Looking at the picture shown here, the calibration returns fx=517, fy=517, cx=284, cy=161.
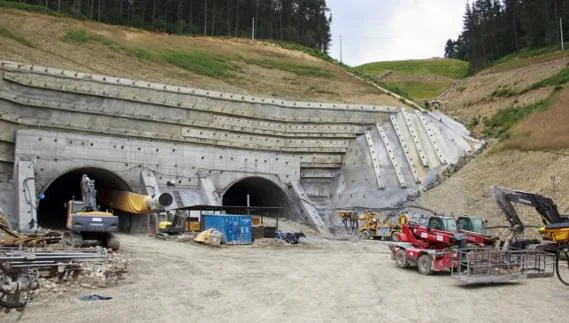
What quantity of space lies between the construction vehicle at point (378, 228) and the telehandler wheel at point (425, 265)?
12.3 m

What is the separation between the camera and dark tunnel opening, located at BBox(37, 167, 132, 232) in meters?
34.9

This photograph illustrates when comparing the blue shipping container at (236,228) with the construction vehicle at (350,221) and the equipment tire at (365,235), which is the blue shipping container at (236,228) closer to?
the equipment tire at (365,235)

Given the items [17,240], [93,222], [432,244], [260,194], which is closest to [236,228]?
[93,222]

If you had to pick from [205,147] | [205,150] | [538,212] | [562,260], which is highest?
[205,147]

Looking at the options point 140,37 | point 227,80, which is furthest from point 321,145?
point 140,37

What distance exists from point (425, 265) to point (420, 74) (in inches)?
3183

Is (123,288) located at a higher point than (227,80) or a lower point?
lower

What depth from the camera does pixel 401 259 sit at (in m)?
20.1

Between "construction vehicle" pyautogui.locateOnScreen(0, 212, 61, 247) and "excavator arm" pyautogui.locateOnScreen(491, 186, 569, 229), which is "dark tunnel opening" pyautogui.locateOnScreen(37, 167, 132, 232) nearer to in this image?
"construction vehicle" pyautogui.locateOnScreen(0, 212, 61, 247)

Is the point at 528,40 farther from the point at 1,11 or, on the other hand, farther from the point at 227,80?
the point at 1,11

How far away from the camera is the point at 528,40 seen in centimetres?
7362

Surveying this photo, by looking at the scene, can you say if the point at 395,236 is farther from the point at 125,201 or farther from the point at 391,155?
the point at 125,201

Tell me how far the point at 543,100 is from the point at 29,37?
41.1m

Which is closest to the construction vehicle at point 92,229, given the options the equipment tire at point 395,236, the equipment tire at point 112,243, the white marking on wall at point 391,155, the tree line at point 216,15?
the equipment tire at point 112,243
